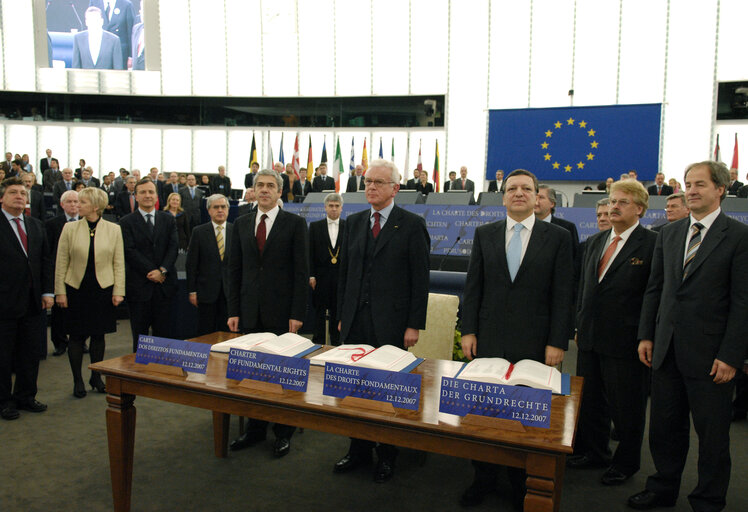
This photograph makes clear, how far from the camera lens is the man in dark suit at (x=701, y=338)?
2.11 m

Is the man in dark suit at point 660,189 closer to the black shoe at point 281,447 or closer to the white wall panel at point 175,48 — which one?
the black shoe at point 281,447

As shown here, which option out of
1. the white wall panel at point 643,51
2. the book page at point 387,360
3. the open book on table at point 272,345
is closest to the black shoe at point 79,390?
the open book on table at point 272,345

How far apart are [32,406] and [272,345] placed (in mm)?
2426

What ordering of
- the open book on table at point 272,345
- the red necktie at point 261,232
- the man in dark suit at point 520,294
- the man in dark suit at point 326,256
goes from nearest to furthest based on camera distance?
the open book on table at point 272,345 < the man in dark suit at point 520,294 < the red necktie at point 261,232 < the man in dark suit at point 326,256

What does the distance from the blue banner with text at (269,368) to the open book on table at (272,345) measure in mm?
135

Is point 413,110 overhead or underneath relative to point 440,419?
overhead

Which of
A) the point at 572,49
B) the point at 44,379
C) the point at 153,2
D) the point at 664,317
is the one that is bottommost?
the point at 44,379

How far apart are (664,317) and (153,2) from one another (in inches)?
718

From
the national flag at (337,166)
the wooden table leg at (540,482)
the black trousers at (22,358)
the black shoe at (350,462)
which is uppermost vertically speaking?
the national flag at (337,166)

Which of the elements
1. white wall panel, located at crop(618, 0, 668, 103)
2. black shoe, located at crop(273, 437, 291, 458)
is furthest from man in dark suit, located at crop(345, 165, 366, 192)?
black shoe, located at crop(273, 437, 291, 458)

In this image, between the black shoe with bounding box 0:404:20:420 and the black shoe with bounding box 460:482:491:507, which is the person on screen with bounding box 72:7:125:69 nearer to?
the black shoe with bounding box 0:404:20:420

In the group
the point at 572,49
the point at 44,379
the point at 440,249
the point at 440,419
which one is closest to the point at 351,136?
the point at 572,49

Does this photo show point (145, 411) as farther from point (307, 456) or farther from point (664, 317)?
point (664, 317)

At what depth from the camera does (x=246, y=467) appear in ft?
8.98
